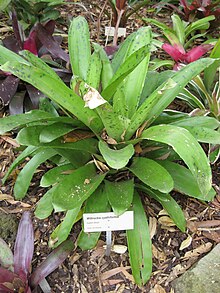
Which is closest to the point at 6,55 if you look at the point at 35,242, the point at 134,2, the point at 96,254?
the point at 35,242

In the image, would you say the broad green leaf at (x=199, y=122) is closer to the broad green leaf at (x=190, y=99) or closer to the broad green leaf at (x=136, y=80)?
the broad green leaf at (x=136, y=80)

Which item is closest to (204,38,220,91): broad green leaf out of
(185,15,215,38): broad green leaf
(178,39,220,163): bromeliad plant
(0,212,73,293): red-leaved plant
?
(178,39,220,163): bromeliad plant

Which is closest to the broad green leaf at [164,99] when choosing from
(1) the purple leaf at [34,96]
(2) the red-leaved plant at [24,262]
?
(2) the red-leaved plant at [24,262]

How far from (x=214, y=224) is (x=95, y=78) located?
2.89 feet

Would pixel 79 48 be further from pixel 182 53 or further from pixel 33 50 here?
pixel 182 53

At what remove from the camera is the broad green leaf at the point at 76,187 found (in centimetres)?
137

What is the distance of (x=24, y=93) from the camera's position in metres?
2.17

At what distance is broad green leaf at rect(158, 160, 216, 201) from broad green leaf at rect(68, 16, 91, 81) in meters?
0.52

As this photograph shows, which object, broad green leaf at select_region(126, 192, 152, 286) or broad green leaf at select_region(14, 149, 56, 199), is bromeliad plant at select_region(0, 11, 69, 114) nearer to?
broad green leaf at select_region(14, 149, 56, 199)

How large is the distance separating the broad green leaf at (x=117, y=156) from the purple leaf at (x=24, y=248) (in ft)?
1.67

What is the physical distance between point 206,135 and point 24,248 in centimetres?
84

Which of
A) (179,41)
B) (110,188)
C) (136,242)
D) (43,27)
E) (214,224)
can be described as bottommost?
(214,224)

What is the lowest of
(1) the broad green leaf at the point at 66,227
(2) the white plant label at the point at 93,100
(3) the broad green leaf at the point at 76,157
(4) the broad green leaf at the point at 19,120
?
(1) the broad green leaf at the point at 66,227

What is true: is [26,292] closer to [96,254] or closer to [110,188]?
[96,254]
